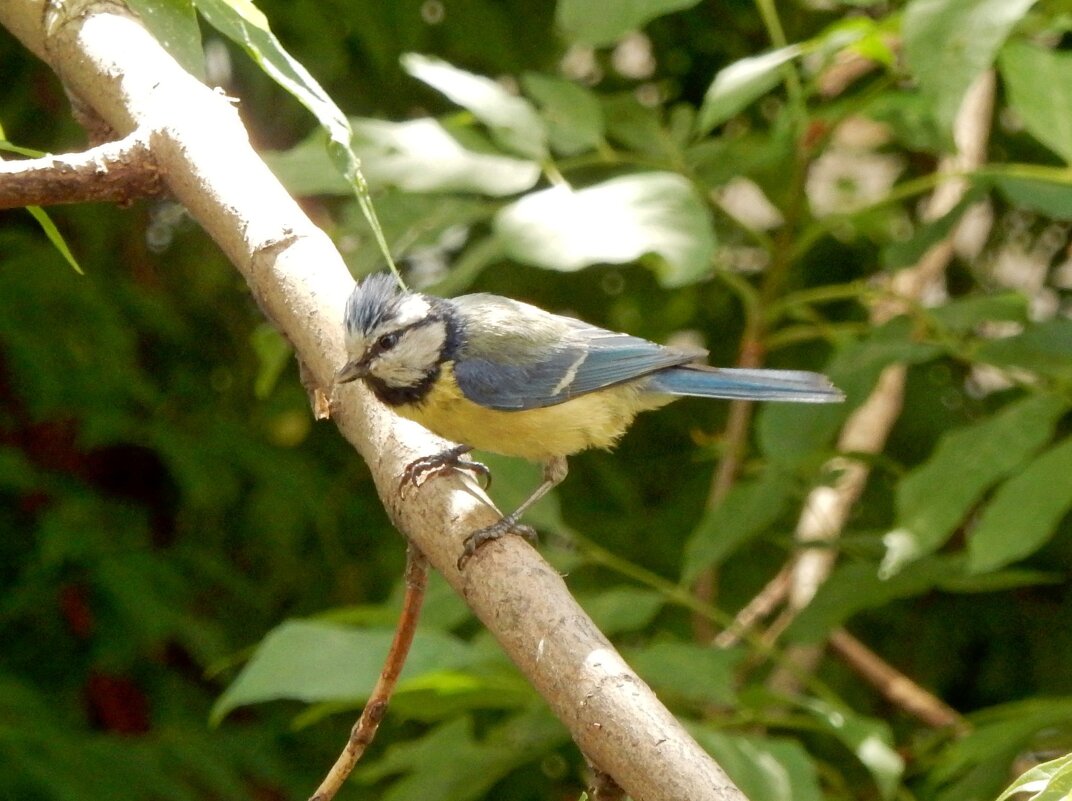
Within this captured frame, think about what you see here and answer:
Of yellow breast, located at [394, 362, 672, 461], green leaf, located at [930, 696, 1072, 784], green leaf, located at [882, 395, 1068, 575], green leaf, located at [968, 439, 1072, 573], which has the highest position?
yellow breast, located at [394, 362, 672, 461]

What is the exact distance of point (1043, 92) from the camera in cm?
174

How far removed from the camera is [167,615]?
2.78m

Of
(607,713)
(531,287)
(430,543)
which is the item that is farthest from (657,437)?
(607,713)

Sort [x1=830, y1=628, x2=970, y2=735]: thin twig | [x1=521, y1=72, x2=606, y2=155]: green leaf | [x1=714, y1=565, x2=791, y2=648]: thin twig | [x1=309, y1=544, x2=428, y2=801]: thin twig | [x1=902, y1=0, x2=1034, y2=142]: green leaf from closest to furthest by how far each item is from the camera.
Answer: [x1=309, y1=544, x2=428, y2=801]: thin twig → [x1=902, y1=0, x2=1034, y2=142]: green leaf → [x1=521, y1=72, x2=606, y2=155]: green leaf → [x1=714, y1=565, x2=791, y2=648]: thin twig → [x1=830, y1=628, x2=970, y2=735]: thin twig

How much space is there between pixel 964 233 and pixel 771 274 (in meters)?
1.50

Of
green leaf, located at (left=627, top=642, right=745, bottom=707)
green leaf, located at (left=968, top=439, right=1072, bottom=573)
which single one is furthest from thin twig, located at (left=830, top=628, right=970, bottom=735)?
green leaf, located at (left=968, top=439, right=1072, bottom=573)

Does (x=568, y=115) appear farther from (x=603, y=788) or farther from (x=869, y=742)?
(x=603, y=788)

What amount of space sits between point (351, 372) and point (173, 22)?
1.32ft

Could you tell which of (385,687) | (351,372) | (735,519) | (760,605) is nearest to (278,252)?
(351,372)

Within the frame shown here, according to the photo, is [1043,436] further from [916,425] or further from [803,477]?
[916,425]

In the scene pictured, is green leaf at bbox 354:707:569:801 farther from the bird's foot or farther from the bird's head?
the bird's foot

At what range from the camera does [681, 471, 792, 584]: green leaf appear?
2.10 meters

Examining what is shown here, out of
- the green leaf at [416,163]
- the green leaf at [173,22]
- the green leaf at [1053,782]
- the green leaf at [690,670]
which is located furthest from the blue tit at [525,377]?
the green leaf at [1053,782]

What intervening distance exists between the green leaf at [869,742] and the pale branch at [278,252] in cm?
71
